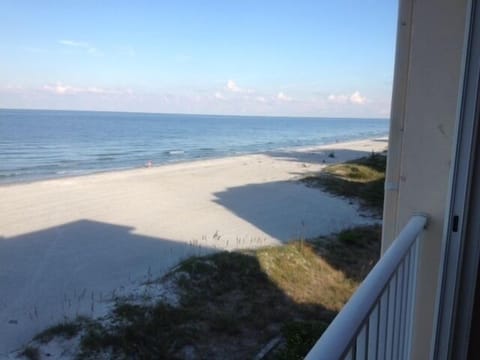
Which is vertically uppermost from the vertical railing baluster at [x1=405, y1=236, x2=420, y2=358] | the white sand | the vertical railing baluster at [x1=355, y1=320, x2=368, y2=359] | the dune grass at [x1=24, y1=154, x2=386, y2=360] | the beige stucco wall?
the beige stucco wall

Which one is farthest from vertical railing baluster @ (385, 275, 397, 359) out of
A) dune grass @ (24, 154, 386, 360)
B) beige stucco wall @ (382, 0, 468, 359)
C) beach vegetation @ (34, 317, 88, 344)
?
beach vegetation @ (34, 317, 88, 344)

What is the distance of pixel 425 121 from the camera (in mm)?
1649

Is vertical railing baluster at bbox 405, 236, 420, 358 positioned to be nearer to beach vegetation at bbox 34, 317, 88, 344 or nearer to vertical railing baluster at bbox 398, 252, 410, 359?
vertical railing baluster at bbox 398, 252, 410, 359

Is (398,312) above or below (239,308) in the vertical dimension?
above

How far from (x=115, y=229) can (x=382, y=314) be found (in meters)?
7.48

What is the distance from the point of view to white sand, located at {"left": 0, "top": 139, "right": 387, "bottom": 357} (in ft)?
16.0

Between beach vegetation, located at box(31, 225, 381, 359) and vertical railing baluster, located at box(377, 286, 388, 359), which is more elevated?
vertical railing baluster, located at box(377, 286, 388, 359)

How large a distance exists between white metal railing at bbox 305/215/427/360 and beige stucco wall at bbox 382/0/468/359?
9cm

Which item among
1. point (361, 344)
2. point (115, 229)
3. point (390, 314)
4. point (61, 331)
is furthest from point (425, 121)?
point (115, 229)

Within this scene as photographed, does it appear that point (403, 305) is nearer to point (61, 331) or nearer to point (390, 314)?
point (390, 314)

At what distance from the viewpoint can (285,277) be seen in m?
5.22

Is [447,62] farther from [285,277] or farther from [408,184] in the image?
[285,277]

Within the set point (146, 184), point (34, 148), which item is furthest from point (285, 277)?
point (34, 148)

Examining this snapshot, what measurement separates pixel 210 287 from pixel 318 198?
21.7 ft
